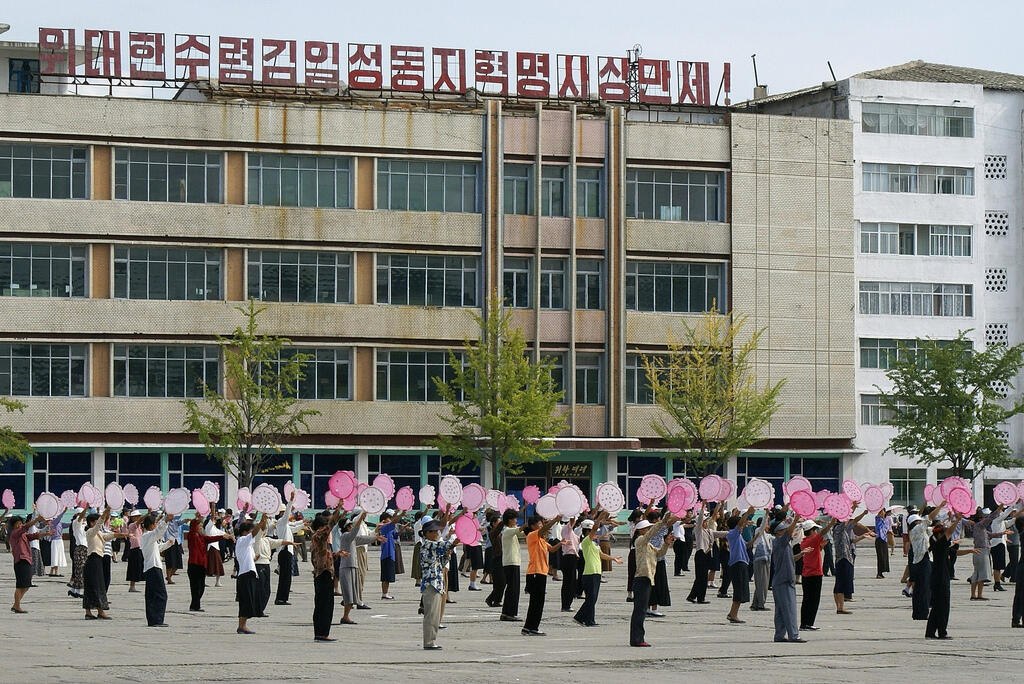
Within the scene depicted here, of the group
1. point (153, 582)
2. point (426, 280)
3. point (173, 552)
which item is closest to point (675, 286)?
point (426, 280)

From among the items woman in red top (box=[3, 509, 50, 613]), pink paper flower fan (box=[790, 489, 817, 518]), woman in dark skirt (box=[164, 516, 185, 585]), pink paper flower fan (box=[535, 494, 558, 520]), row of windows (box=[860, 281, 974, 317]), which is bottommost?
woman in dark skirt (box=[164, 516, 185, 585])

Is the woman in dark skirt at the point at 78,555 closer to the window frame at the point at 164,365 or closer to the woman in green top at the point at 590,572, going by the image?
the woman in green top at the point at 590,572

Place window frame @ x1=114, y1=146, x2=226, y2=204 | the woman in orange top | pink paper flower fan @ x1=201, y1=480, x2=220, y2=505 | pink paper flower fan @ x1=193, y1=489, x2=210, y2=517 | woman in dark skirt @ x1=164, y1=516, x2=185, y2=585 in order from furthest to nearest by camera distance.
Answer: window frame @ x1=114, y1=146, x2=226, y2=204, woman in dark skirt @ x1=164, y1=516, x2=185, y2=585, pink paper flower fan @ x1=201, y1=480, x2=220, y2=505, pink paper flower fan @ x1=193, y1=489, x2=210, y2=517, the woman in orange top

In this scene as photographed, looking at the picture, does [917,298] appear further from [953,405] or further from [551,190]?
[551,190]

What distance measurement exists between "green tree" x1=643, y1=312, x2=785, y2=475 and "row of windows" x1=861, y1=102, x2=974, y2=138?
1078 cm

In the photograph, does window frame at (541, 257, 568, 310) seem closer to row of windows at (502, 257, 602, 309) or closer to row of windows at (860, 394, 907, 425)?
row of windows at (502, 257, 602, 309)

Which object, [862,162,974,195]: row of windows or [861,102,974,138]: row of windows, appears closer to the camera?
[862,162,974,195]: row of windows

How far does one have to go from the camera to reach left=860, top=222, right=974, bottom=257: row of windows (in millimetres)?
66938

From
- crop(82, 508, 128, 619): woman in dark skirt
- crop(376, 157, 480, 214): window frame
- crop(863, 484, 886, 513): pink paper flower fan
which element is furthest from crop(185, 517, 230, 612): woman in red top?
crop(376, 157, 480, 214): window frame

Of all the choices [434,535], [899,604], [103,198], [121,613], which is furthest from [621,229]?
[434,535]

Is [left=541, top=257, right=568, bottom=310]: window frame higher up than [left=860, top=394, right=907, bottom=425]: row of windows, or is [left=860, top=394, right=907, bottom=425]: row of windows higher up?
[left=541, top=257, right=568, bottom=310]: window frame

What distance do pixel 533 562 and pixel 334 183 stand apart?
127ft

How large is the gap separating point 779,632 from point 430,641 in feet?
15.8

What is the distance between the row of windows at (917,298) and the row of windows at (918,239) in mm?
1303
